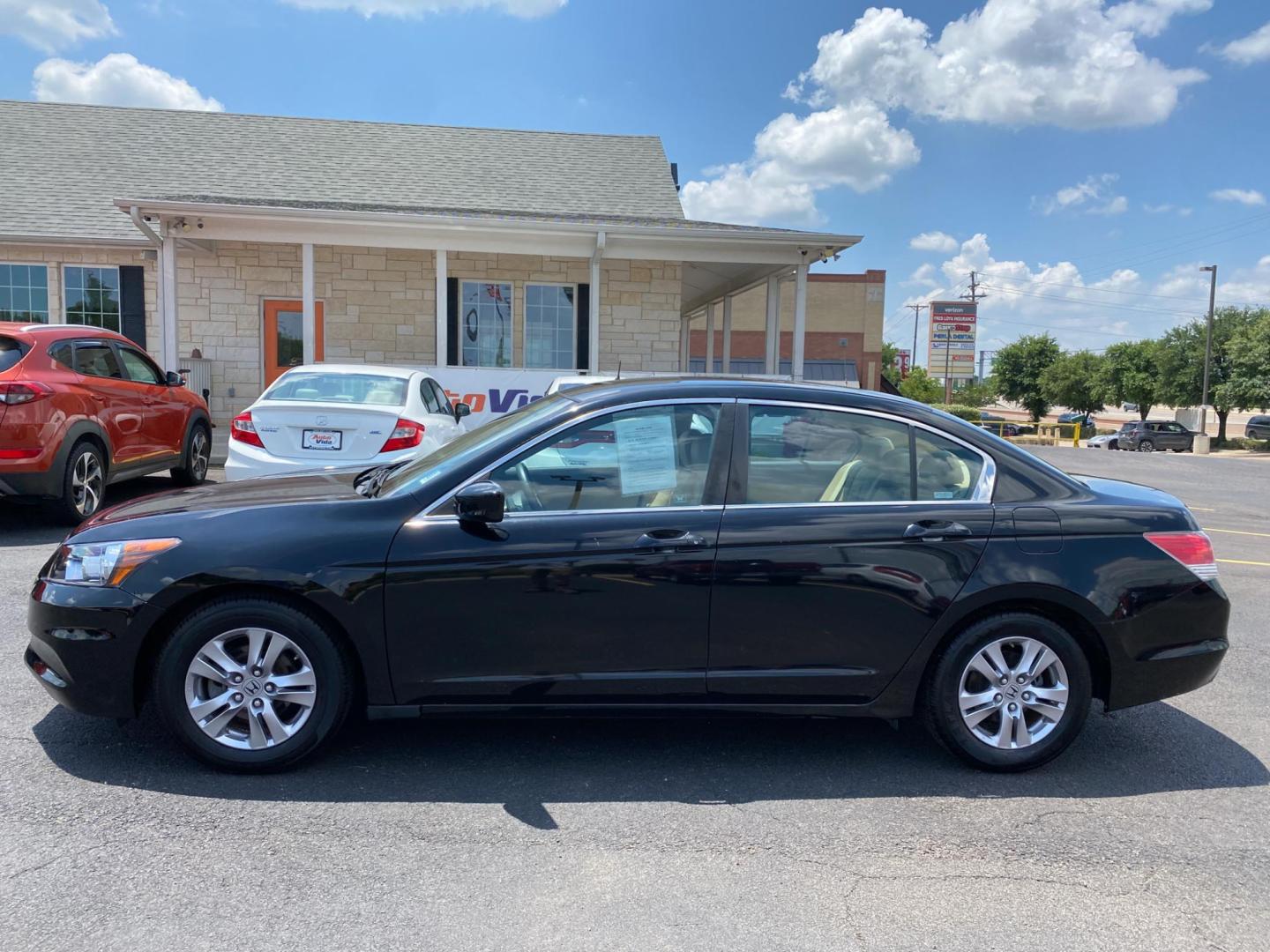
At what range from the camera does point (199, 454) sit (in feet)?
35.1

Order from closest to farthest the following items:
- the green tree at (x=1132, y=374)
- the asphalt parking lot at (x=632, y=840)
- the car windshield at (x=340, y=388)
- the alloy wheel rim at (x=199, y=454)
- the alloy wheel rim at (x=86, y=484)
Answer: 1. the asphalt parking lot at (x=632, y=840)
2. the alloy wheel rim at (x=86, y=484)
3. the car windshield at (x=340, y=388)
4. the alloy wheel rim at (x=199, y=454)
5. the green tree at (x=1132, y=374)

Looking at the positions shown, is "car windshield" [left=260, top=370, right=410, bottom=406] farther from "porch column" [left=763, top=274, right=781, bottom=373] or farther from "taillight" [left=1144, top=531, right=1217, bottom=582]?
"porch column" [left=763, top=274, right=781, bottom=373]

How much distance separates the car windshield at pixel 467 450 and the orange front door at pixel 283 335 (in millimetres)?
12770

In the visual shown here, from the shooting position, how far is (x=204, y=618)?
3.59 m

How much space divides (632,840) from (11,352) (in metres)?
7.07

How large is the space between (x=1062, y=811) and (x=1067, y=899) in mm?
681

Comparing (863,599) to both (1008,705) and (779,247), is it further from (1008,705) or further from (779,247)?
(779,247)

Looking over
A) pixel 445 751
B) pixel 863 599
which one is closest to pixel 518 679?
pixel 445 751

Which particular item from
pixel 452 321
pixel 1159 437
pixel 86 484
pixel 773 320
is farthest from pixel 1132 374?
pixel 86 484

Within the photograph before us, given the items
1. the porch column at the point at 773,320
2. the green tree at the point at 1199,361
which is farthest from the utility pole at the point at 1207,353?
the porch column at the point at 773,320

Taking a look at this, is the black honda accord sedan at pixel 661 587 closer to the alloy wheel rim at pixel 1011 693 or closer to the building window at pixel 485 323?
the alloy wheel rim at pixel 1011 693

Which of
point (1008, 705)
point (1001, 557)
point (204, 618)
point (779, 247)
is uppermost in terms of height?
point (779, 247)

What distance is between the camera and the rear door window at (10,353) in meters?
7.64

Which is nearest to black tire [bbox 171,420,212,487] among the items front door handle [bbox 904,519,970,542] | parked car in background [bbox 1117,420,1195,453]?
front door handle [bbox 904,519,970,542]
